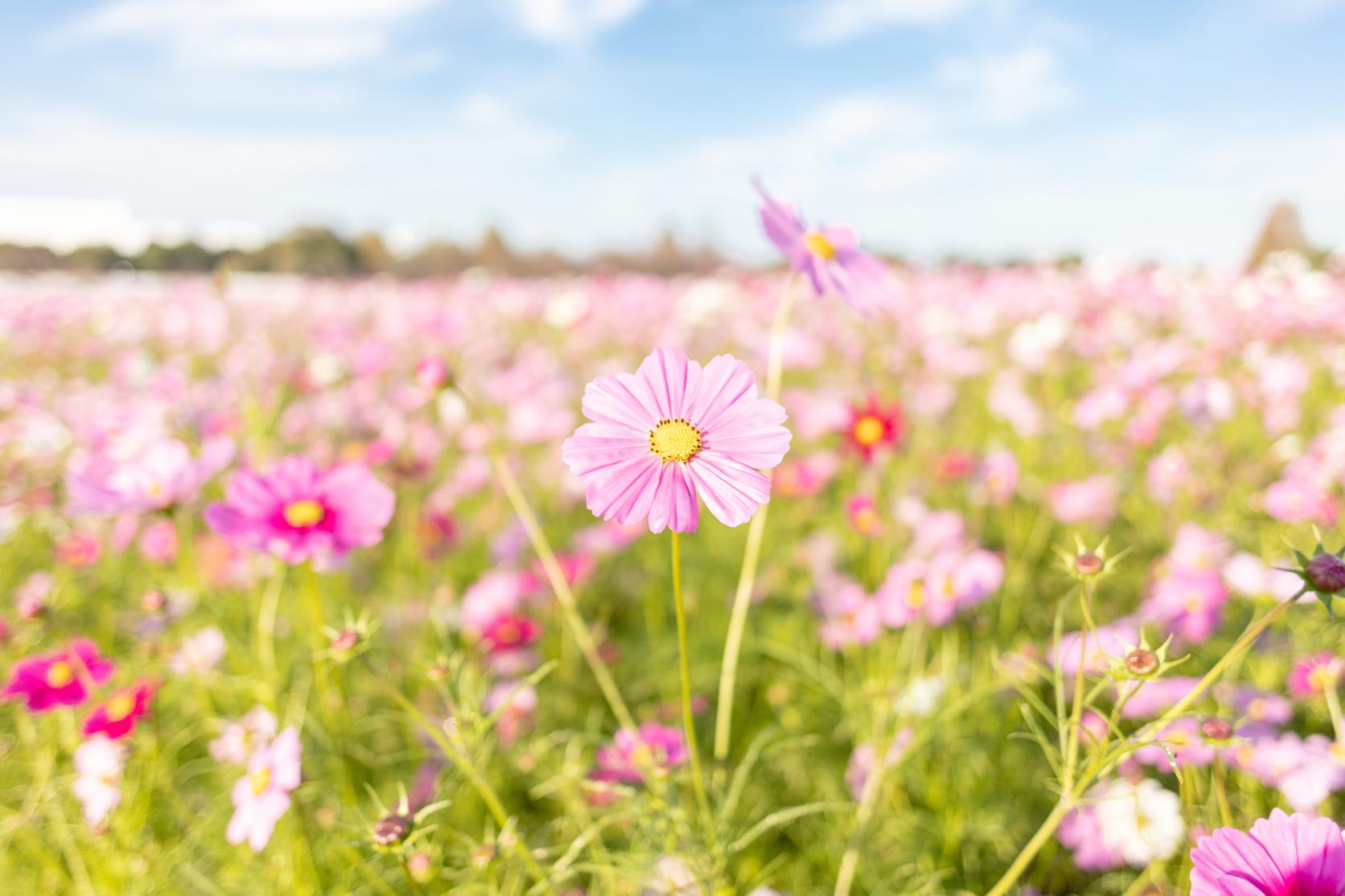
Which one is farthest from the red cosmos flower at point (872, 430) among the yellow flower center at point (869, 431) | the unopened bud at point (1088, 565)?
the unopened bud at point (1088, 565)

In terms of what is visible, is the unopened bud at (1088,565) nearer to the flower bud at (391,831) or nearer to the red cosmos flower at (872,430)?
the flower bud at (391,831)

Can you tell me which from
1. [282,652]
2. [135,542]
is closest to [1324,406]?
[282,652]

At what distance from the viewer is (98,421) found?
1.79 metres

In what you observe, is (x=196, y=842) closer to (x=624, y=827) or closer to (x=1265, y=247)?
(x=624, y=827)

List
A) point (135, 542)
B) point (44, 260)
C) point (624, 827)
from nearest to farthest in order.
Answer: point (624, 827) → point (135, 542) → point (44, 260)

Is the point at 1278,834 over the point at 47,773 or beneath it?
over

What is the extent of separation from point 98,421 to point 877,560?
1794 mm

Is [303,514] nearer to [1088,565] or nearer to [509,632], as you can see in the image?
[509,632]

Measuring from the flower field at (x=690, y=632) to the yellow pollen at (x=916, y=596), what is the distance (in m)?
0.03

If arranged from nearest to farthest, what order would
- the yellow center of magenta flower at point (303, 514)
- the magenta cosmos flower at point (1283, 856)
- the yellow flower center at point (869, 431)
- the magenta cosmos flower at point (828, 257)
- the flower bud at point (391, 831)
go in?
1. the magenta cosmos flower at point (1283, 856)
2. the flower bud at point (391, 831)
3. the magenta cosmos flower at point (828, 257)
4. the yellow center of magenta flower at point (303, 514)
5. the yellow flower center at point (869, 431)

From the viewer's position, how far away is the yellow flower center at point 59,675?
0.99 metres

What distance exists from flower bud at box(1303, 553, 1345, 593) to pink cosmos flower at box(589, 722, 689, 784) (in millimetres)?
524

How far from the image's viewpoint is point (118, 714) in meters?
0.93

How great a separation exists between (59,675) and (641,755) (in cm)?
79
